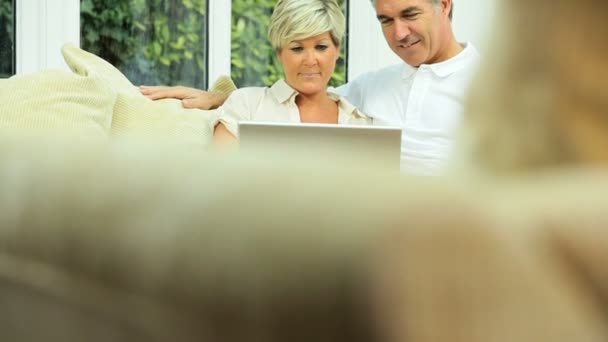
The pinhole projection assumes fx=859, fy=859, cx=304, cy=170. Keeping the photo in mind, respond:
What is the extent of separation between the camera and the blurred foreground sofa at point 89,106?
233 cm

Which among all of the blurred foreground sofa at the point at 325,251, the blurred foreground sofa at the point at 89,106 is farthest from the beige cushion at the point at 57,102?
the blurred foreground sofa at the point at 325,251

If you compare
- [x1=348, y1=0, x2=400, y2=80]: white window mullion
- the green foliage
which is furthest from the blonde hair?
[x1=348, y1=0, x2=400, y2=80]: white window mullion

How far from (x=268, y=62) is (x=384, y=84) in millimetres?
1375

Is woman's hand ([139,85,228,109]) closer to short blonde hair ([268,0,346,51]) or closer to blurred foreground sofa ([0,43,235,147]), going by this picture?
blurred foreground sofa ([0,43,235,147])

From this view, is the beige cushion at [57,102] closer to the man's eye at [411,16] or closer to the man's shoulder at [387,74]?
the man's shoulder at [387,74]

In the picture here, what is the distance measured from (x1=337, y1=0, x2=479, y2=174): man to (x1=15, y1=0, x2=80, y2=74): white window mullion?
118 centimetres

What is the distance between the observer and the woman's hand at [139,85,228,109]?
→ 288 cm

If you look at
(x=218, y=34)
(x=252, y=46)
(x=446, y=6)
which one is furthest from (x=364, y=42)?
(x=446, y=6)

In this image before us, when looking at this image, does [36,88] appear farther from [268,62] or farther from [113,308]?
[113,308]

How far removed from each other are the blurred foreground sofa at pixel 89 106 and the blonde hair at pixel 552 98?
1994mm

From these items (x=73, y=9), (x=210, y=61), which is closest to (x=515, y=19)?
(x=73, y=9)

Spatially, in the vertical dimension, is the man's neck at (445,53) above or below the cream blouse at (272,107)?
above

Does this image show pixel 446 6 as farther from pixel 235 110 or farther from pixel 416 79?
pixel 235 110

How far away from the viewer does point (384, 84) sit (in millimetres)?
2938
